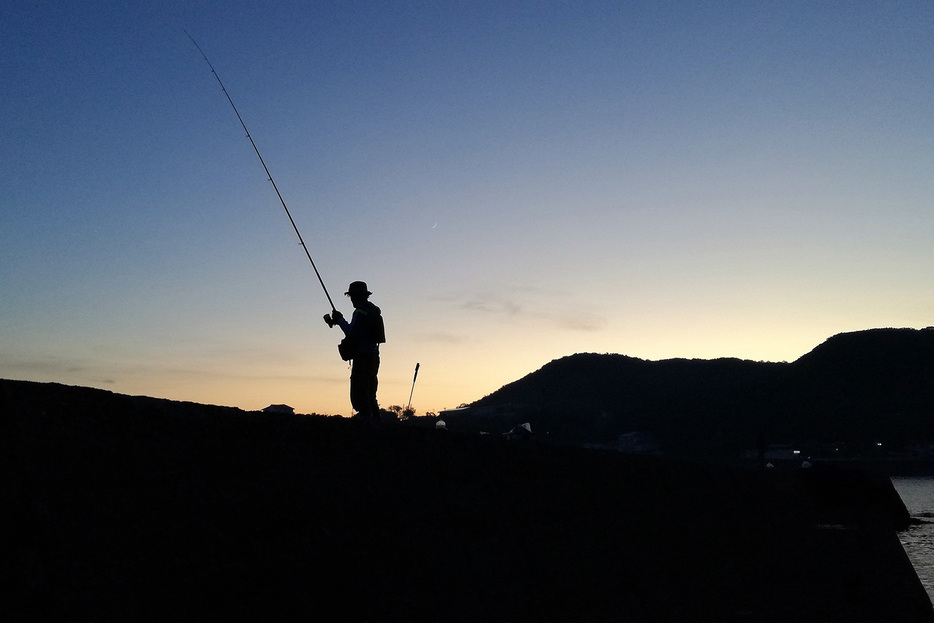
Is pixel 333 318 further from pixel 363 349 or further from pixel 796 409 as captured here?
pixel 796 409

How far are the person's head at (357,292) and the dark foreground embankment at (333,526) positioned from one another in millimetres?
2859

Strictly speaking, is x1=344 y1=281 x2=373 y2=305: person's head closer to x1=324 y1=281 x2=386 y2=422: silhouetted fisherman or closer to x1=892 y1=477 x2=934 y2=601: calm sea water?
x1=324 y1=281 x2=386 y2=422: silhouetted fisherman

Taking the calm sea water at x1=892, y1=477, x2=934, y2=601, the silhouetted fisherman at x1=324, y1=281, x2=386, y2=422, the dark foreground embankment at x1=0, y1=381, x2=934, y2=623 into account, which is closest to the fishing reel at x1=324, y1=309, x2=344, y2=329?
the silhouetted fisherman at x1=324, y1=281, x2=386, y2=422

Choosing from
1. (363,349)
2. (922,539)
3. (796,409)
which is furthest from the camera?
(796,409)

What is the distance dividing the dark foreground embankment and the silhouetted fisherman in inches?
93.5

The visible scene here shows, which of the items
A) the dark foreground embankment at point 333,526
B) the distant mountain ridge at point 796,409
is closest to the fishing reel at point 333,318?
the dark foreground embankment at point 333,526

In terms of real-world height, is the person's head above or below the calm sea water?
above

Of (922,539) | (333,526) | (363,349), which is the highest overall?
(363,349)

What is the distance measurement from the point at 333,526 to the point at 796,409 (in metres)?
150

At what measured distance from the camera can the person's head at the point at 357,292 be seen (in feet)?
24.7

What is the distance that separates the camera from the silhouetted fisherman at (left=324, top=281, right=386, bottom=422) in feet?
24.0

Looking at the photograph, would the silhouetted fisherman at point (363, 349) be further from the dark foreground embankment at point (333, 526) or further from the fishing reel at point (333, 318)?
the dark foreground embankment at point (333, 526)

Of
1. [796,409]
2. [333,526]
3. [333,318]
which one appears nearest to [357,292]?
[333,318]

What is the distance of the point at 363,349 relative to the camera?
7.38m
